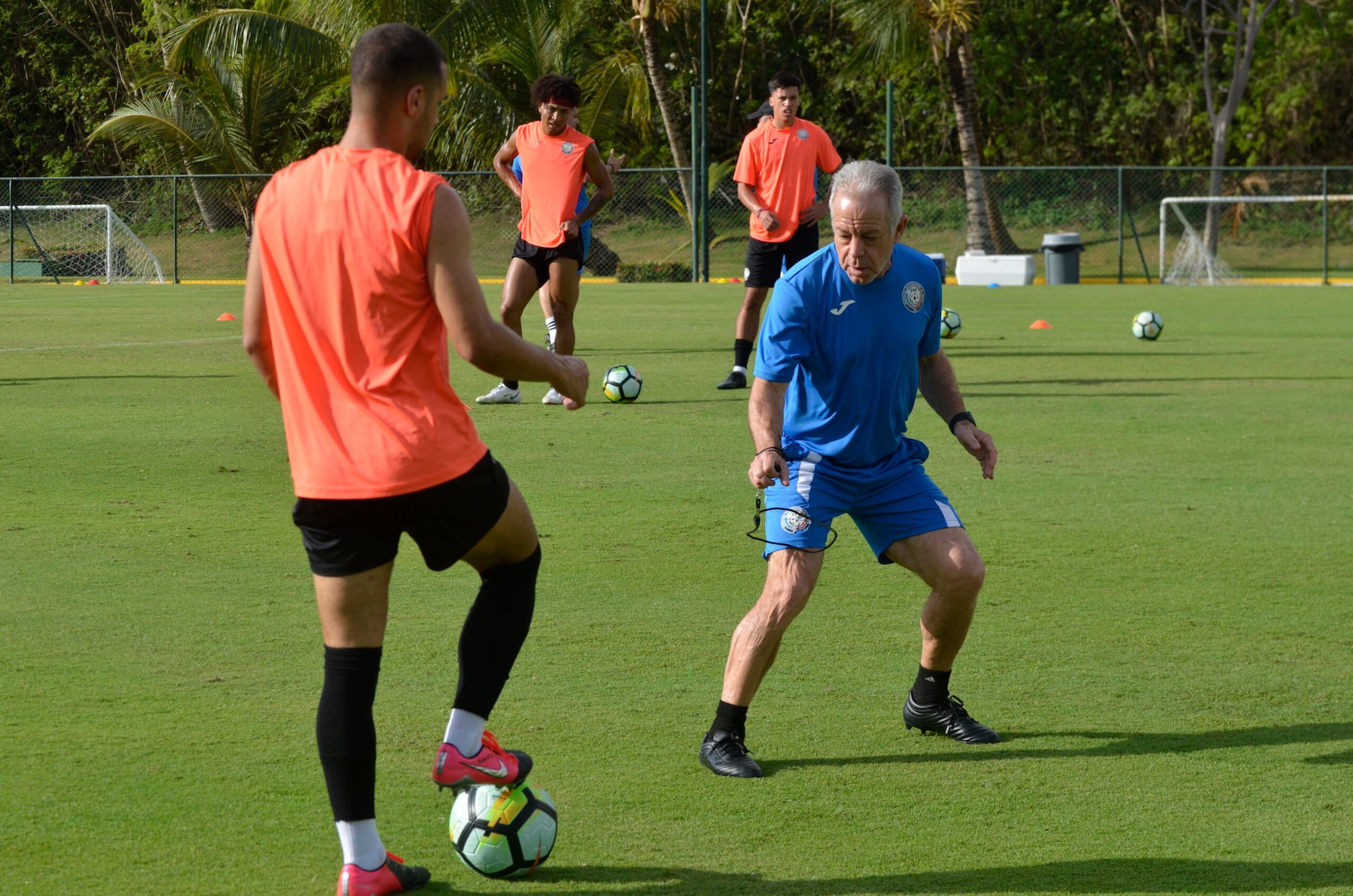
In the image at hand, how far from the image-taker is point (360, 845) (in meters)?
3.23

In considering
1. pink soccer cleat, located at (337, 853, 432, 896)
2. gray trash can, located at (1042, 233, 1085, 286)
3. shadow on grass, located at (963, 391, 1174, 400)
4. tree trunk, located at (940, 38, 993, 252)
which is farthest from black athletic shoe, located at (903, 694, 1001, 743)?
tree trunk, located at (940, 38, 993, 252)

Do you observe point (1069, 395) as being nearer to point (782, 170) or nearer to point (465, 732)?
point (782, 170)

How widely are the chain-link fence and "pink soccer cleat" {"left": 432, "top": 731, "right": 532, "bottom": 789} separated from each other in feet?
98.7

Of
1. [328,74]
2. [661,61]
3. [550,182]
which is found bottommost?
[550,182]

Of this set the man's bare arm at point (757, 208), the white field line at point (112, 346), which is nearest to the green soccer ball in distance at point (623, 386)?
the man's bare arm at point (757, 208)

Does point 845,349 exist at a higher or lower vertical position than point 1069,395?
higher

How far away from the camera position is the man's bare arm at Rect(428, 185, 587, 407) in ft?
10.0

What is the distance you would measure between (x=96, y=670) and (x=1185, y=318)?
18104mm

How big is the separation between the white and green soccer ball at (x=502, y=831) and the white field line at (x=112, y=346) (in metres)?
13.7

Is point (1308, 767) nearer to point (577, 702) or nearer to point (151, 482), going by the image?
point (577, 702)

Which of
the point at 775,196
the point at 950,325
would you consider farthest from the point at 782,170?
the point at 950,325

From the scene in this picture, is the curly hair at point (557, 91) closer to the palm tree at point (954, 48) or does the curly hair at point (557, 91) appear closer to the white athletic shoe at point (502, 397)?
the white athletic shoe at point (502, 397)

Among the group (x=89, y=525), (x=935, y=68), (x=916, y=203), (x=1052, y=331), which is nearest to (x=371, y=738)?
(x=89, y=525)

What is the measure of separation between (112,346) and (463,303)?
14.4 meters
